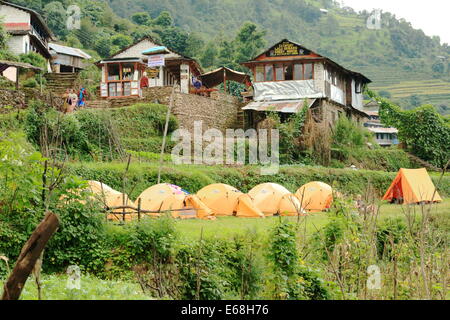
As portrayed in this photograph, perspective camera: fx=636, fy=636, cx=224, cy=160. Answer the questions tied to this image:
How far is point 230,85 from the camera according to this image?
44125 mm

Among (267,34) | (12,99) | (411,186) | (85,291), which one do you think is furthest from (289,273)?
(267,34)

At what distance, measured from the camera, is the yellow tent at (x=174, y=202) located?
17.0m

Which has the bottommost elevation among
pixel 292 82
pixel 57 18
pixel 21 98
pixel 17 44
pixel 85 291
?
pixel 85 291

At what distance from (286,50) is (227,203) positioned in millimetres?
16771

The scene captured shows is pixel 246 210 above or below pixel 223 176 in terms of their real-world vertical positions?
below

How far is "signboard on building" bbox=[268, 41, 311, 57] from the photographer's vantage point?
33250mm

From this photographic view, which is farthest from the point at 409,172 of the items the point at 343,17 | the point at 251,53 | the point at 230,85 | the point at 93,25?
the point at 343,17

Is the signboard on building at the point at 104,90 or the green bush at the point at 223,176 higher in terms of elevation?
the signboard on building at the point at 104,90

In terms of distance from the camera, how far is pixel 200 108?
2922 centimetres

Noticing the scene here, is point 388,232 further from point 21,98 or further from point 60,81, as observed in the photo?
point 60,81

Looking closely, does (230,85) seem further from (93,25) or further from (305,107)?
(93,25)

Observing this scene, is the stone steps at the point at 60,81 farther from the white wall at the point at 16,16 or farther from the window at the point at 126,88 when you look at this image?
the white wall at the point at 16,16

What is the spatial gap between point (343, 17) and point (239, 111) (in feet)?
327

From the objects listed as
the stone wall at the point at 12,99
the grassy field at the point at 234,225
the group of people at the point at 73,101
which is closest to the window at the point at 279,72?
the group of people at the point at 73,101
